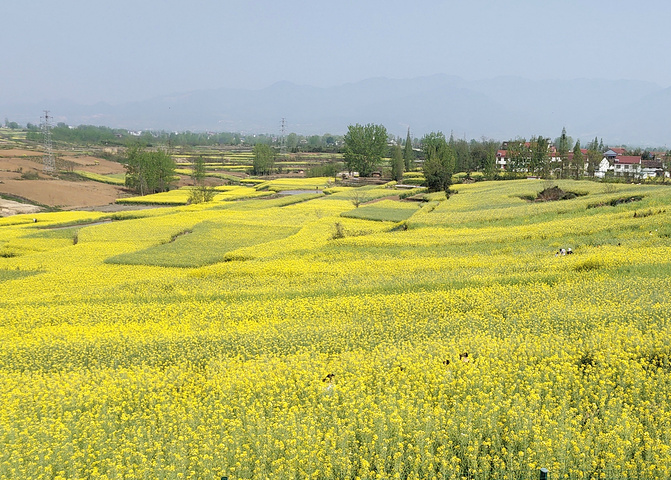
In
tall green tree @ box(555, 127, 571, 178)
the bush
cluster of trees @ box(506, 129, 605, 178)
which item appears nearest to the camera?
the bush

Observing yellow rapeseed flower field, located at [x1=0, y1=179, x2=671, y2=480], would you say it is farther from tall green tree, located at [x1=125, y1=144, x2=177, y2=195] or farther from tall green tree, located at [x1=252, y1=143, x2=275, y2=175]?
tall green tree, located at [x1=252, y1=143, x2=275, y2=175]

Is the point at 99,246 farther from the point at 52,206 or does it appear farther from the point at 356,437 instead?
the point at 52,206

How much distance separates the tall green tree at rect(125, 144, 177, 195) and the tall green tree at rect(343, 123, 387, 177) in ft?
114

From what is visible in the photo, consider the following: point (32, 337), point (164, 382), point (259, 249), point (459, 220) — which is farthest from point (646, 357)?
point (459, 220)

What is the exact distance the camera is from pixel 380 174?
105375 millimetres

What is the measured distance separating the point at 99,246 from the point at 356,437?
102ft

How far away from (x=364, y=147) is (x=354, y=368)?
93880 mm

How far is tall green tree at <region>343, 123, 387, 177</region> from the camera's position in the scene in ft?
332

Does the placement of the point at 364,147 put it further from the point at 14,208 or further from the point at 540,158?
the point at 14,208

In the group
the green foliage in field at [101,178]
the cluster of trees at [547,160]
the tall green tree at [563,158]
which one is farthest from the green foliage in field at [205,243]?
the green foliage in field at [101,178]

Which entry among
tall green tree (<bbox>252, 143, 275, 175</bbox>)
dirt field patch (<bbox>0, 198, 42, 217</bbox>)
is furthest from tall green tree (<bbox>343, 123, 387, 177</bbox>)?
dirt field patch (<bbox>0, 198, 42, 217</bbox>)

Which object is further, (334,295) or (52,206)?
(52,206)

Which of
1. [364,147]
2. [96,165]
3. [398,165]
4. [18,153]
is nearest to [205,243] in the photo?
[398,165]

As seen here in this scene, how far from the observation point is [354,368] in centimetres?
1000
